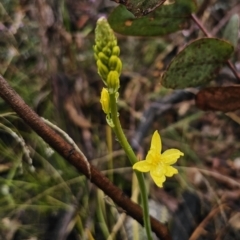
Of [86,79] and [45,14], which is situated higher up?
[45,14]

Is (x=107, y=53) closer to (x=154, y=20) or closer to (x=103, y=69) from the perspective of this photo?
(x=103, y=69)

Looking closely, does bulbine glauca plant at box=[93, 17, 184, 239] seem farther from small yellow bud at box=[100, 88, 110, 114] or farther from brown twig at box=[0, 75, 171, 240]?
brown twig at box=[0, 75, 171, 240]

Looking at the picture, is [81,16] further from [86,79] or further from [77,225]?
[77,225]

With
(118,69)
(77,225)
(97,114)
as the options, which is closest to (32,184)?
(77,225)

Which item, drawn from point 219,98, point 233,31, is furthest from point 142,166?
point 233,31

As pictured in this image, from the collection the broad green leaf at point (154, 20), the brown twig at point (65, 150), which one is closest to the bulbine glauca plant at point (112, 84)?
the brown twig at point (65, 150)

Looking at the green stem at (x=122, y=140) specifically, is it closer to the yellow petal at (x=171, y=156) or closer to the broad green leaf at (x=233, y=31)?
the yellow petal at (x=171, y=156)
